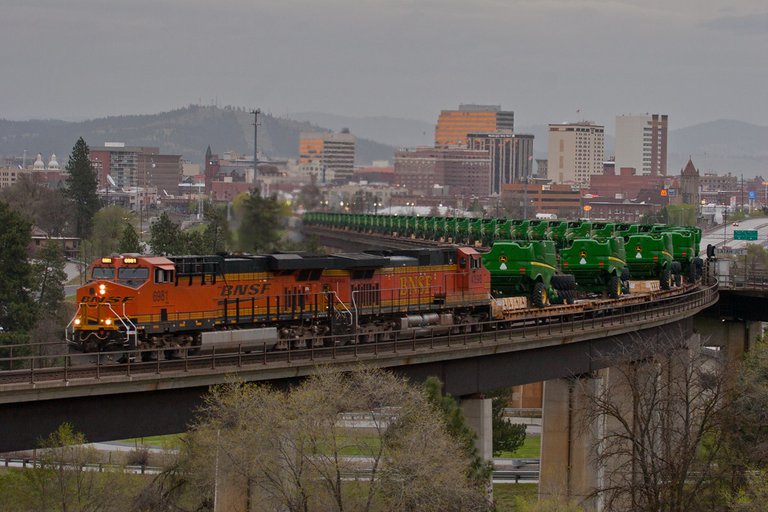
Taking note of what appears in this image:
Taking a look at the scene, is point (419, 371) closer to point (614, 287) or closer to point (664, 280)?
point (614, 287)

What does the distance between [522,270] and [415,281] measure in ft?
34.4

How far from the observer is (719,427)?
5372 centimetres

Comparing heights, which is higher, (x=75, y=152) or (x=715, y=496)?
(x=75, y=152)

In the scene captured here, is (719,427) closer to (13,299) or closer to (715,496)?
(715,496)

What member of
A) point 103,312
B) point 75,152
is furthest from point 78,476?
point 75,152

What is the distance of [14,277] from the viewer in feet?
310

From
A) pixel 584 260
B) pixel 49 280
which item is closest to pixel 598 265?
pixel 584 260

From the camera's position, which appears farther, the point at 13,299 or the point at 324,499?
the point at 13,299

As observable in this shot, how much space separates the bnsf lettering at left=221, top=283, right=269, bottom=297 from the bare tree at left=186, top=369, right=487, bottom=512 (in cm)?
676

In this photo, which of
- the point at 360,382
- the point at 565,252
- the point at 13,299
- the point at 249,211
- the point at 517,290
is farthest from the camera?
the point at 249,211

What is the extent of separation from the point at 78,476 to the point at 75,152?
13485 centimetres

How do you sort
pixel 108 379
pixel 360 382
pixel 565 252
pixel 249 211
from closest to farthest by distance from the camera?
pixel 108 379 < pixel 360 382 < pixel 565 252 < pixel 249 211

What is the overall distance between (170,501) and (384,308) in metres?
10.6

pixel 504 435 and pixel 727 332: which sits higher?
pixel 727 332
